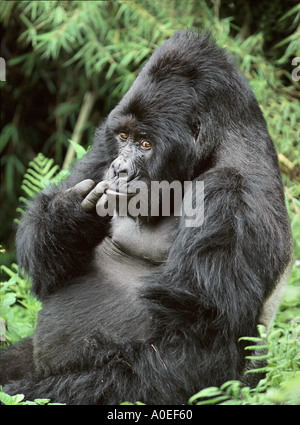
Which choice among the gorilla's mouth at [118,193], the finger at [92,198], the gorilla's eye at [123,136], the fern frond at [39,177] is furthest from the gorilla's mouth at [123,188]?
the fern frond at [39,177]

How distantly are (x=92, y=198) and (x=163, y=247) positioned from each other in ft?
1.31

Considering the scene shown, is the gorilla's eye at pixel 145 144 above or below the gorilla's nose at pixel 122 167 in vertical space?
above

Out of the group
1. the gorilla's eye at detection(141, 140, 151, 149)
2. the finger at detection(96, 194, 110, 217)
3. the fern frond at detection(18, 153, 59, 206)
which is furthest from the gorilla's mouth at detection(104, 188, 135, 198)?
the fern frond at detection(18, 153, 59, 206)

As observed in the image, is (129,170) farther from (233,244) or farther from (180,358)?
(180,358)

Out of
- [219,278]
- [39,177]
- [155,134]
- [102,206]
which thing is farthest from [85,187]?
[39,177]

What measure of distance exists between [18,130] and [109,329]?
4491 mm

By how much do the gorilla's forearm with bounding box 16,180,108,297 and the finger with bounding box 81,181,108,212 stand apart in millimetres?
35

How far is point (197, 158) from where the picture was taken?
281cm

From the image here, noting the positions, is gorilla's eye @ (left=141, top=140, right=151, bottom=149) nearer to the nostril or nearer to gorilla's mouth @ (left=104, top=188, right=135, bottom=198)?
the nostril

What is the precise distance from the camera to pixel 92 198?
3.00 m

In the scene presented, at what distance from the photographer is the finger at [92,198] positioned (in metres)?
2.93

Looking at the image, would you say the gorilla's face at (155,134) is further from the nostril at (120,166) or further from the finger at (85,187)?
the finger at (85,187)
